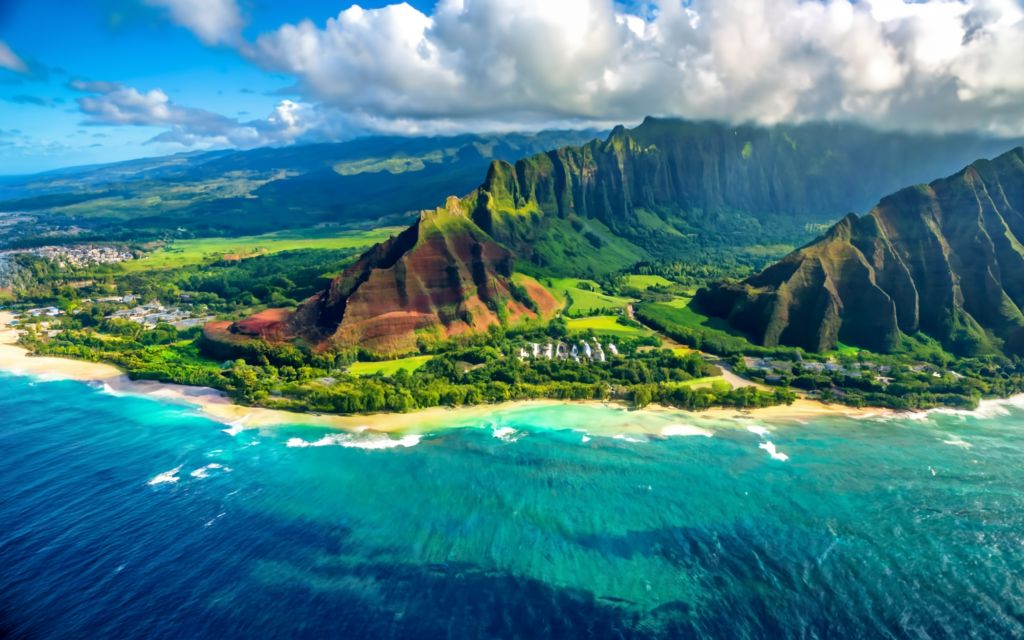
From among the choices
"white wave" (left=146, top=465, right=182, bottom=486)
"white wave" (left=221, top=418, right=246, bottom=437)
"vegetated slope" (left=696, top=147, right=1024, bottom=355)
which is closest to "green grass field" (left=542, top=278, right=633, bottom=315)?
"vegetated slope" (left=696, top=147, right=1024, bottom=355)

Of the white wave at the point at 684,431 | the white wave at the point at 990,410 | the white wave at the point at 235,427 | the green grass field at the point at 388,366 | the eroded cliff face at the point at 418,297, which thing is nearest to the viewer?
the white wave at the point at 684,431

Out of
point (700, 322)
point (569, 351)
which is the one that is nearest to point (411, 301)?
point (569, 351)

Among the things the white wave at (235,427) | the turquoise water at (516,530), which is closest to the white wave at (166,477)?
the turquoise water at (516,530)

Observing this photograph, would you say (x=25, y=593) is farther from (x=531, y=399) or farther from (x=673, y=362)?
(x=673, y=362)

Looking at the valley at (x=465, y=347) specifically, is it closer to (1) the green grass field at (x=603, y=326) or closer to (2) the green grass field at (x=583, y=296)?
(1) the green grass field at (x=603, y=326)

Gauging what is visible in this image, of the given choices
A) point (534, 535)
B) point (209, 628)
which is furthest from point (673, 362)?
→ point (209, 628)

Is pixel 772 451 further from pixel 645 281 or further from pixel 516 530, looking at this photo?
pixel 645 281
